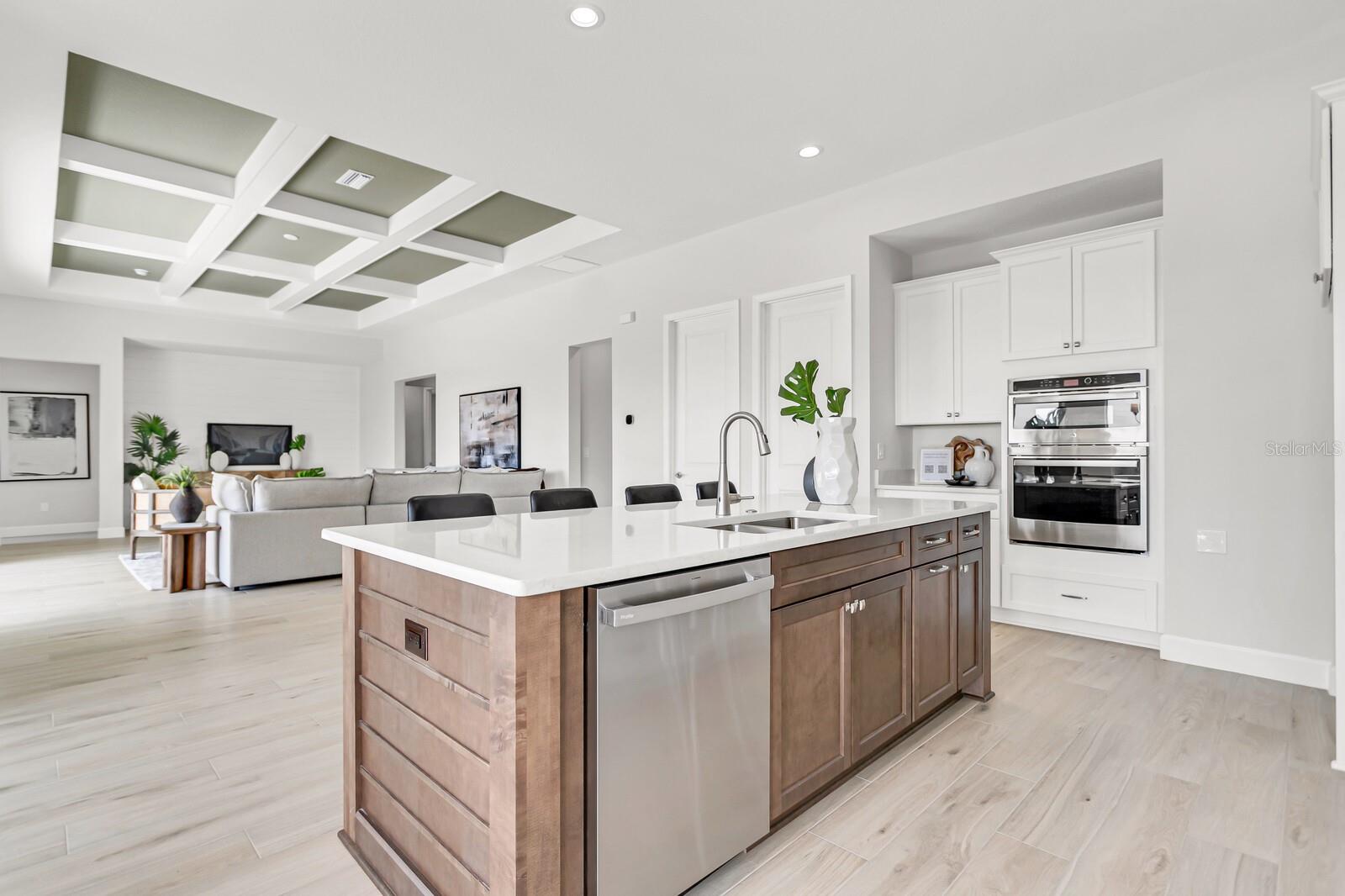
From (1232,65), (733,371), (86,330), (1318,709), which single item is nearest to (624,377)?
(733,371)

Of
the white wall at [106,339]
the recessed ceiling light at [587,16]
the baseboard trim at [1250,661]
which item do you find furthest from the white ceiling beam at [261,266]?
the baseboard trim at [1250,661]

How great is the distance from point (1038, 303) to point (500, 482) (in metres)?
4.71

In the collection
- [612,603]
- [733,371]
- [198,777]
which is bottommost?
[198,777]

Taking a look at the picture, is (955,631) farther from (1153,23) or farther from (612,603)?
(1153,23)

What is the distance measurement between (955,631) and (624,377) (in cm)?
431

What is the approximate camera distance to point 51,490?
8.20 meters

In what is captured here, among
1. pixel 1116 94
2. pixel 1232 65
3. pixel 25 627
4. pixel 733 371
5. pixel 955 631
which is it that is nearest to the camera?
pixel 955 631

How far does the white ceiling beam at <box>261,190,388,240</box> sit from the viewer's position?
17.3ft

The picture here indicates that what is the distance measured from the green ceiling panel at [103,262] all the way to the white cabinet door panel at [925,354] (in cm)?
765

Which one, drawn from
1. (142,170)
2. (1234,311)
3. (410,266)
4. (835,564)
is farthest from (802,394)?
(410,266)

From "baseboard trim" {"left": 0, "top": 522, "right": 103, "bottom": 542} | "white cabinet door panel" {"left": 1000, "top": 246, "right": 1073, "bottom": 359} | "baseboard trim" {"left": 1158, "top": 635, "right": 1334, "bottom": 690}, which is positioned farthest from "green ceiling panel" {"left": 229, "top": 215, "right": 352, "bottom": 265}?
"baseboard trim" {"left": 1158, "top": 635, "right": 1334, "bottom": 690}

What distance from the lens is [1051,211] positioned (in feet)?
13.6

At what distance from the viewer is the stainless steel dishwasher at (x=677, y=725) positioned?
4.39 ft

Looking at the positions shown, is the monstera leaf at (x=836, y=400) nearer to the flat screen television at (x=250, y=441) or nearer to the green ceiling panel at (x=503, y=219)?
the green ceiling panel at (x=503, y=219)
